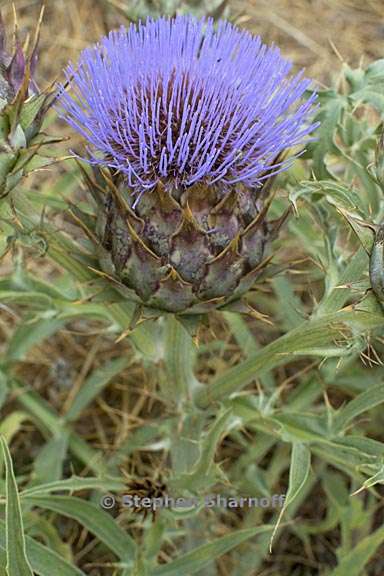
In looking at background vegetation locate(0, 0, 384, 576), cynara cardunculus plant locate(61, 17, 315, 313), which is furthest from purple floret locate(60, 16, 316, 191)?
background vegetation locate(0, 0, 384, 576)

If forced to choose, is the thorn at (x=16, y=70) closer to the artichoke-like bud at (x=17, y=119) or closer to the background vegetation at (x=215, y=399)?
the artichoke-like bud at (x=17, y=119)

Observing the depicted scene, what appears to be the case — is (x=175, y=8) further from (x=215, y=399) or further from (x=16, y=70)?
(x=215, y=399)

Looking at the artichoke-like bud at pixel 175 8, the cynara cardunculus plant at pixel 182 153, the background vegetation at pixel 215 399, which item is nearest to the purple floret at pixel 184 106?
the cynara cardunculus plant at pixel 182 153

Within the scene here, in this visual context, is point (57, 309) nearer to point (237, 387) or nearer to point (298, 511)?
point (237, 387)

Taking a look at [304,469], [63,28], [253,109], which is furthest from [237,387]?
[63,28]

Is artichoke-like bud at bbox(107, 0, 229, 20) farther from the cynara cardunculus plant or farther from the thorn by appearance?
the thorn

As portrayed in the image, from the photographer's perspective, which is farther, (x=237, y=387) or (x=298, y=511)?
(x=298, y=511)
